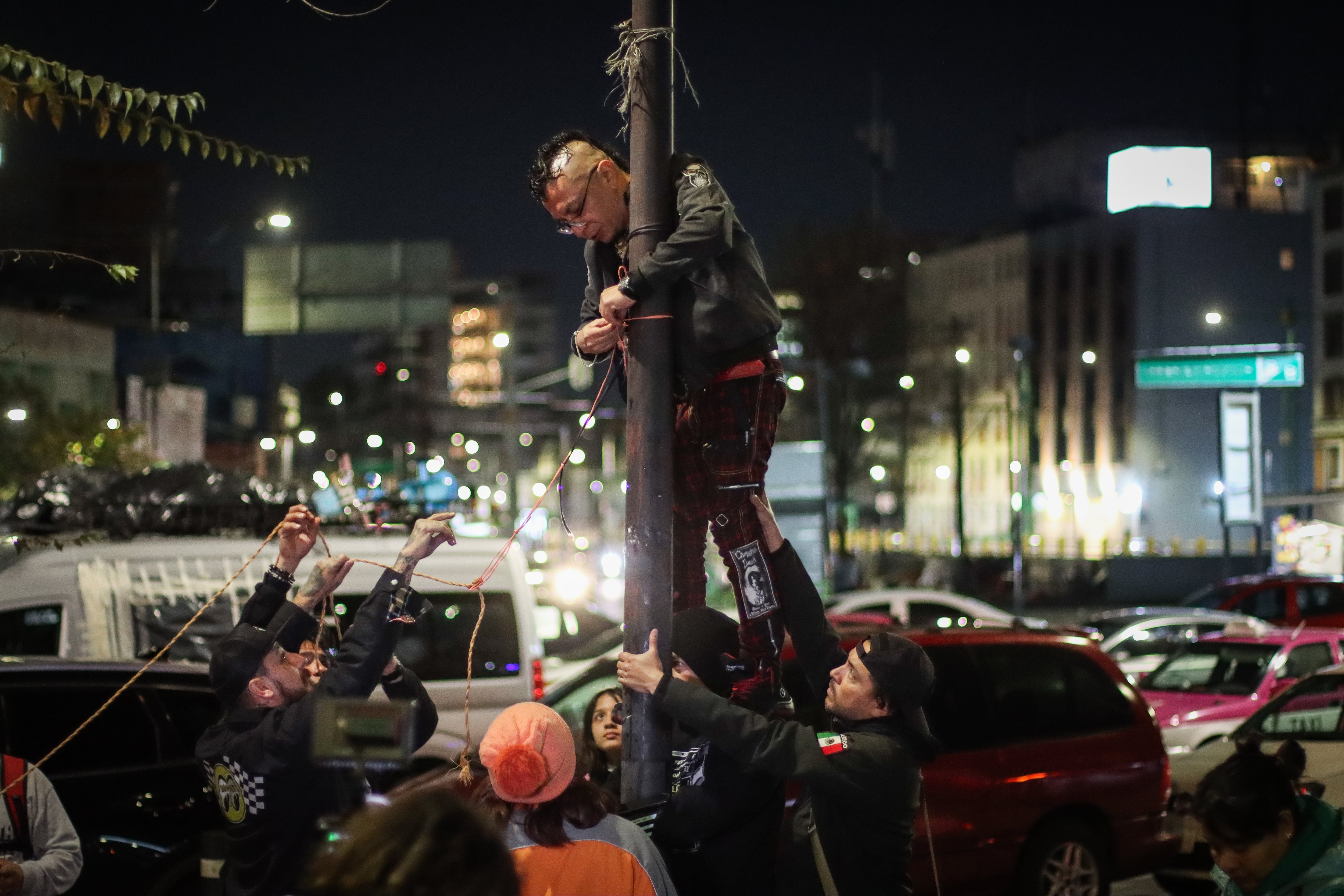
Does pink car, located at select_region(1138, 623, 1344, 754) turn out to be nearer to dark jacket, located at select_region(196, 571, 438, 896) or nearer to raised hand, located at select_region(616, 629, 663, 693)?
raised hand, located at select_region(616, 629, 663, 693)

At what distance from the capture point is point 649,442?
4105mm

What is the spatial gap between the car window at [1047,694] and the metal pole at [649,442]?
427cm

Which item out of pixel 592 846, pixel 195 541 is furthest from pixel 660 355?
pixel 195 541

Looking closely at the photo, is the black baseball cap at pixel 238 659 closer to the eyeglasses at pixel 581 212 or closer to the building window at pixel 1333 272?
the eyeglasses at pixel 581 212

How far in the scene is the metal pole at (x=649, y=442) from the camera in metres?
4.09

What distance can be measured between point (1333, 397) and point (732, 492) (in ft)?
211

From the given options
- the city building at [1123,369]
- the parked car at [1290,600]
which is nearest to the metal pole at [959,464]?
the city building at [1123,369]

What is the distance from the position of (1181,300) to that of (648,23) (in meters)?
72.9

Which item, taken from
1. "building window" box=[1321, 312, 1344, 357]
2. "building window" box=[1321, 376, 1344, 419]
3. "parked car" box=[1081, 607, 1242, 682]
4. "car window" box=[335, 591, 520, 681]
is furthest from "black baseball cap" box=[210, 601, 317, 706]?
"building window" box=[1321, 376, 1344, 419]

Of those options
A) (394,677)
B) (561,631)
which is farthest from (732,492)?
(561,631)

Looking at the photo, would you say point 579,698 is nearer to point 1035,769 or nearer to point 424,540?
point 1035,769

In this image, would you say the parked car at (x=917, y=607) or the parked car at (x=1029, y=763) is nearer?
the parked car at (x=1029, y=763)

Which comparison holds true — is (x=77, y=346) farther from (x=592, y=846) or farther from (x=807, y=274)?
(x=592, y=846)

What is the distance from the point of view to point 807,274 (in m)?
61.9
